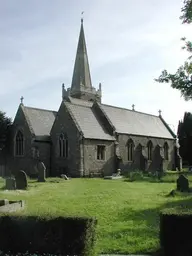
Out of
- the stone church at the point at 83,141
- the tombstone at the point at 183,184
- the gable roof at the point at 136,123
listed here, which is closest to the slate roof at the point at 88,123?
the stone church at the point at 83,141

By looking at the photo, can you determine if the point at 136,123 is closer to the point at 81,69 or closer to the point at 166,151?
the point at 166,151

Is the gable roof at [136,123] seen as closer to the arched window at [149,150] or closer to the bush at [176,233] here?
the arched window at [149,150]

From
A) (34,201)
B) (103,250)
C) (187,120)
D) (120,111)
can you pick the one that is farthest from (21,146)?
(187,120)

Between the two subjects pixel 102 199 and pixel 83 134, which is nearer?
pixel 102 199

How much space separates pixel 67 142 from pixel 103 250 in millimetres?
26701

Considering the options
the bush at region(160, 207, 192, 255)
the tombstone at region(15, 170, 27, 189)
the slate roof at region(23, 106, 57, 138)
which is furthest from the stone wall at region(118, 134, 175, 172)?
the bush at region(160, 207, 192, 255)

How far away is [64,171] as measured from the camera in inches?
1377

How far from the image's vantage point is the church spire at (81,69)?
56713mm

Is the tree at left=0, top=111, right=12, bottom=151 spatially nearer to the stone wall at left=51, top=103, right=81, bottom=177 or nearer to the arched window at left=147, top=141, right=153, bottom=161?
the stone wall at left=51, top=103, right=81, bottom=177

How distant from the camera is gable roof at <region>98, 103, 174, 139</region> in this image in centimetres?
4003

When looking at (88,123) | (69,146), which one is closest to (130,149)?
(88,123)

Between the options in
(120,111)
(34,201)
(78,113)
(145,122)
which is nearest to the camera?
(34,201)

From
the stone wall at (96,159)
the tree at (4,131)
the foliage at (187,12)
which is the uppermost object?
the foliage at (187,12)

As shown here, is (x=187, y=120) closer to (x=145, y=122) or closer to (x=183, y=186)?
(x=145, y=122)
